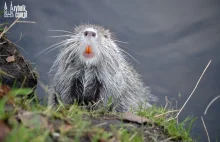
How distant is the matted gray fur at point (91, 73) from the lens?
13.3 feet

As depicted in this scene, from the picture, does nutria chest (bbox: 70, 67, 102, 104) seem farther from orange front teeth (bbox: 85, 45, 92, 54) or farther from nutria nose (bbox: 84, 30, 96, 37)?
nutria nose (bbox: 84, 30, 96, 37)

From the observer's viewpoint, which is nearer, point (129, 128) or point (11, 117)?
point (11, 117)

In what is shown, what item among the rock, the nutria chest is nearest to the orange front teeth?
the nutria chest

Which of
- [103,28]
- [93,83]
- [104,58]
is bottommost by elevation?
[93,83]

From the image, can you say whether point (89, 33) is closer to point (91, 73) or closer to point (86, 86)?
point (91, 73)

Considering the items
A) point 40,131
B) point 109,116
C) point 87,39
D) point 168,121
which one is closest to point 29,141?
point 40,131

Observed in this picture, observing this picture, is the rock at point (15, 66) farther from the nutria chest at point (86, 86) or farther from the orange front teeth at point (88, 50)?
the orange front teeth at point (88, 50)

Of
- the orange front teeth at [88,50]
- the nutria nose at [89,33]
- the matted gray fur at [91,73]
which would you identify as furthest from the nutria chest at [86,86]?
the nutria nose at [89,33]

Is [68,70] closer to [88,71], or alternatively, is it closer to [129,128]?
[88,71]

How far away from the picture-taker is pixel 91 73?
4.16 m

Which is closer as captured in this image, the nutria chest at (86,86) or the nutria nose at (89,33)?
the nutria nose at (89,33)

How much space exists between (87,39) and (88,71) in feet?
1.46

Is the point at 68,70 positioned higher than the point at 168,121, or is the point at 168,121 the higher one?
the point at 68,70

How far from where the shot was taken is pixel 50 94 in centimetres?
437
